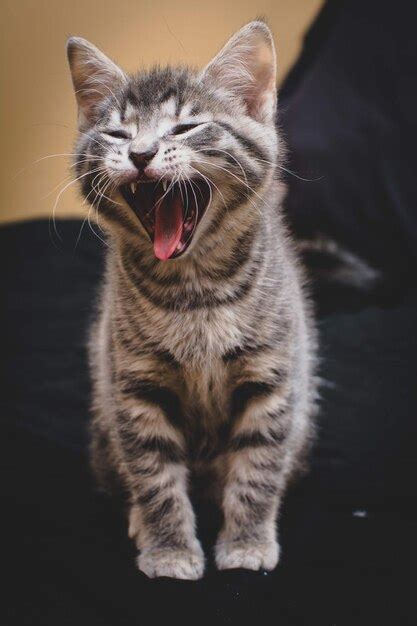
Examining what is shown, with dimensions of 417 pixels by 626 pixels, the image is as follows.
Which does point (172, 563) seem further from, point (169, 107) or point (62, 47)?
point (62, 47)

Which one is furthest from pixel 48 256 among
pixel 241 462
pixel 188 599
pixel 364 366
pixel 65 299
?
pixel 188 599

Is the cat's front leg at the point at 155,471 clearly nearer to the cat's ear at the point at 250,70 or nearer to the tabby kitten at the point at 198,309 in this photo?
the tabby kitten at the point at 198,309

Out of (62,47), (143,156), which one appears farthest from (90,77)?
(62,47)

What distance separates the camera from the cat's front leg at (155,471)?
905 mm

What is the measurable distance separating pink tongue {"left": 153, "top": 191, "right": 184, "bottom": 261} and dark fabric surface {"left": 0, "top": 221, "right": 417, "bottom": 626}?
40cm

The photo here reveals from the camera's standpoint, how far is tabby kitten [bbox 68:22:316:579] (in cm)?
87

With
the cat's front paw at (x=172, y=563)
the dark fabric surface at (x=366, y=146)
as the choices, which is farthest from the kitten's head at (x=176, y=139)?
the dark fabric surface at (x=366, y=146)

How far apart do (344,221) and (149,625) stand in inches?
39.1

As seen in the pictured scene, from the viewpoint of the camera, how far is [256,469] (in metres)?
0.93

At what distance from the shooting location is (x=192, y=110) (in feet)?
2.86

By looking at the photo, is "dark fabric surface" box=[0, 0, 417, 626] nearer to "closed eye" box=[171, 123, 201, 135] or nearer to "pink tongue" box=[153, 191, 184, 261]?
"pink tongue" box=[153, 191, 184, 261]

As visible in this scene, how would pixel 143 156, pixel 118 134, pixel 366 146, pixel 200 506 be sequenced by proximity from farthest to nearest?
pixel 366 146, pixel 200 506, pixel 118 134, pixel 143 156

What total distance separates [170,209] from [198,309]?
0.14 m

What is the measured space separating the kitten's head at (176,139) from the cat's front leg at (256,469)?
236 mm
